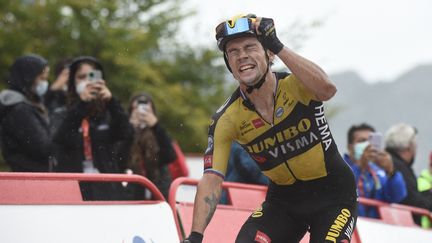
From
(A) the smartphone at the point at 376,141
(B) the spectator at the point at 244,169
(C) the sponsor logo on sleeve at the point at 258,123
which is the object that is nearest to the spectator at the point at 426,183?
(A) the smartphone at the point at 376,141

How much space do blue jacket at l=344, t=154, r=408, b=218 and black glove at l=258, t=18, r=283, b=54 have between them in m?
3.96

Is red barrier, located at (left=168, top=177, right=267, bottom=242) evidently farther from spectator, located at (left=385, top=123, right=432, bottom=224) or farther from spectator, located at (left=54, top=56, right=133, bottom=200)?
spectator, located at (left=385, top=123, right=432, bottom=224)

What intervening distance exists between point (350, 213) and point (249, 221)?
0.67 metres

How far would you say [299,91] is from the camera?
5.31 m

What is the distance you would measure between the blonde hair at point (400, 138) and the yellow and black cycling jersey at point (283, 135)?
168 inches

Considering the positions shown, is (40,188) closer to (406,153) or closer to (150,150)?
(150,150)

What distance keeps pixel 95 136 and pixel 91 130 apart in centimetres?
6

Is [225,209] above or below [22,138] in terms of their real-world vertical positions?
below

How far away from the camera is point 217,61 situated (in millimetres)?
19969

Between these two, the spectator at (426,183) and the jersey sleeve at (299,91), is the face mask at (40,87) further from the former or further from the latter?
the spectator at (426,183)

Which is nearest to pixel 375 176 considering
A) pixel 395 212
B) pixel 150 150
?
pixel 395 212

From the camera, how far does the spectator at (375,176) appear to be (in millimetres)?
8639

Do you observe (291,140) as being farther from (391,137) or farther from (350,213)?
(391,137)

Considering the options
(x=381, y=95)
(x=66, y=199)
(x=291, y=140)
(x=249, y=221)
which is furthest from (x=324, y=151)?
(x=381, y=95)
